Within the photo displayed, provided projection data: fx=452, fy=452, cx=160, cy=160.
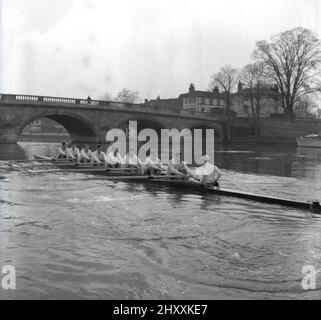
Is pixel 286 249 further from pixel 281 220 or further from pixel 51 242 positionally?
pixel 51 242

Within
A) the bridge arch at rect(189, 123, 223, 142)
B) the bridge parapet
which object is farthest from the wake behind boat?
the bridge parapet

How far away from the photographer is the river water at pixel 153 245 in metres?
6.21

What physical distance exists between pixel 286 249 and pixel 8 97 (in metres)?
39.7

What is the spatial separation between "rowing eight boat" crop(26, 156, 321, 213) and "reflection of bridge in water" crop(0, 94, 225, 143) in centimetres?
2547

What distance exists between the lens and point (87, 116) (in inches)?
1948

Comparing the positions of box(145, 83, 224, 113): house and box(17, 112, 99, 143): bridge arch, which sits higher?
box(145, 83, 224, 113): house

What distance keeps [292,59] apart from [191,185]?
4399cm

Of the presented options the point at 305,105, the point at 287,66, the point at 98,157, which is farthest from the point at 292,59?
the point at 98,157

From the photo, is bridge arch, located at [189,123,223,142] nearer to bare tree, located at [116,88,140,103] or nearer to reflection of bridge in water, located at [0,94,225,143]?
reflection of bridge in water, located at [0,94,225,143]

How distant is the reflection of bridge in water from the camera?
4353cm

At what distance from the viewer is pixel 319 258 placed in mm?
7477

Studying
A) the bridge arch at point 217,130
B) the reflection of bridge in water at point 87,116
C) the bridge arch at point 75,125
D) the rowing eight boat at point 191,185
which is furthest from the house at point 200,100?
the rowing eight boat at point 191,185

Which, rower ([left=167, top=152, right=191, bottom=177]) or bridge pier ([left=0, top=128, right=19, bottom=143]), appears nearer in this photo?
rower ([left=167, top=152, right=191, bottom=177])
